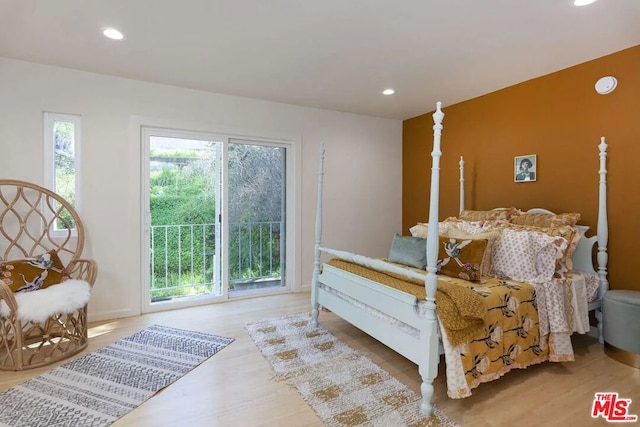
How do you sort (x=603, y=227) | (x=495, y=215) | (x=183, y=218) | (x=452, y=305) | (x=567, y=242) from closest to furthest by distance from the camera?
(x=452, y=305)
(x=567, y=242)
(x=603, y=227)
(x=495, y=215)
(x=183, y=218)

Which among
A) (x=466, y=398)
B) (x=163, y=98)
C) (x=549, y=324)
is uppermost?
(x=163, y=98)

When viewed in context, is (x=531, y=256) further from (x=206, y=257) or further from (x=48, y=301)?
(x=48, y=301)

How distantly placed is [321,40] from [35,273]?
116 inches

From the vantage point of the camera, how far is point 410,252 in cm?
285

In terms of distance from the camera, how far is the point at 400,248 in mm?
2953

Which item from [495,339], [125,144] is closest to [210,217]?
[125,144]

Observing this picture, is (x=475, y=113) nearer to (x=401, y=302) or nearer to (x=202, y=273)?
(x=401, y=302)

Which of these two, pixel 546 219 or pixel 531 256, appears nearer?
pixel 531 256

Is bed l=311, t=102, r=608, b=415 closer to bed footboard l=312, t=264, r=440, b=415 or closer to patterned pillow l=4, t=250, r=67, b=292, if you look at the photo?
bed footboard l=312, t=264, r=440, b=415

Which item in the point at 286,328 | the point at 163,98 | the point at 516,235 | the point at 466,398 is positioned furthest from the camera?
the point at 163,98

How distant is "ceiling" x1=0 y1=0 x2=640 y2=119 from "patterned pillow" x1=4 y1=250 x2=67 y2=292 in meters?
1.77

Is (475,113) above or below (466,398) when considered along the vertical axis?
above

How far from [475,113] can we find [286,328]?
10.8 ft

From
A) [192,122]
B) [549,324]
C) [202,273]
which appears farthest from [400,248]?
[192,122]
